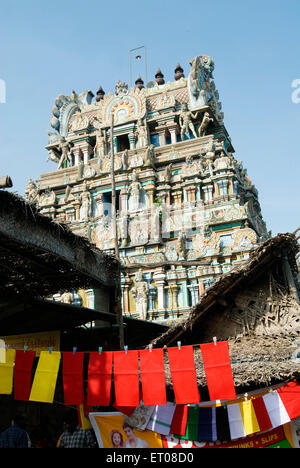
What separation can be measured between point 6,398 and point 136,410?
4.01 meters

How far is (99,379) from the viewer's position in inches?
294

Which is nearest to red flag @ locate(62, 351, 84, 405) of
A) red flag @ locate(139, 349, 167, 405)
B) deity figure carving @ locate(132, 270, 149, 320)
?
red flag @ locate(139, 349, 167, 405)

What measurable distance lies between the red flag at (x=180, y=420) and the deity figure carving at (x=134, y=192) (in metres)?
16.9

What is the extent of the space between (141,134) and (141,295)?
1147cm

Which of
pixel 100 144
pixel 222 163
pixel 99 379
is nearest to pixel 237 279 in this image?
pixel 99 379

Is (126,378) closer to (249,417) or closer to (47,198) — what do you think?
(249,417)

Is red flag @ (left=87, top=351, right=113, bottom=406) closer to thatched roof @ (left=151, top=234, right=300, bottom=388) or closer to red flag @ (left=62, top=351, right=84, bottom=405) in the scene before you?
red flag @ (left=62, top=351, right=84, bottom=405)

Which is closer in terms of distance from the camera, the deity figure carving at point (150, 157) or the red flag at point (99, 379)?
the red flag at point (99, 379)

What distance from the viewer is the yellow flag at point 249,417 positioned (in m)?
6.77

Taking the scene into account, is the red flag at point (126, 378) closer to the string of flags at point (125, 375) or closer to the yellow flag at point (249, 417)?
the string of flags at point (125, 375)

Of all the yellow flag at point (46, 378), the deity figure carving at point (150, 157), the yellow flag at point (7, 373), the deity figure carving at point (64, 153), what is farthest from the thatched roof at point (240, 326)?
the deity figure carving at point (64, 153)

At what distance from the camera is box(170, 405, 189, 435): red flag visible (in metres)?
7.05
